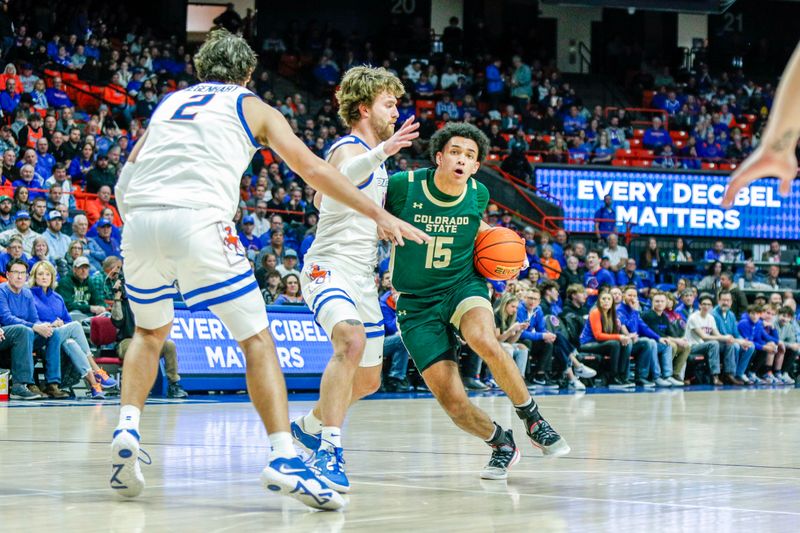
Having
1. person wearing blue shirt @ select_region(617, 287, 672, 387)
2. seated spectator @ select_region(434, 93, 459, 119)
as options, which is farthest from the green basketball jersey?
seated spectator @ select_region(434, 93, 459, 119)

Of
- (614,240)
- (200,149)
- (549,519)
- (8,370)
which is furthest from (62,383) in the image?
(614,240)

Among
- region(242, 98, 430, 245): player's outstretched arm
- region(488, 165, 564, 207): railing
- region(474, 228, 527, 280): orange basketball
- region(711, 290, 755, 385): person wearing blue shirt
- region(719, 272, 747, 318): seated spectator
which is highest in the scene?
region(488, 165, 564, 207): railing

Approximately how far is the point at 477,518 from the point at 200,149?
1849 mm

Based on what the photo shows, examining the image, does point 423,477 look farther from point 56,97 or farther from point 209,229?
point 56,97

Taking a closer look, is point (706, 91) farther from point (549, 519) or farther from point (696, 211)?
point (549, 519)

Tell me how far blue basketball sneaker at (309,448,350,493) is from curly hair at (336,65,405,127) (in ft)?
6.18

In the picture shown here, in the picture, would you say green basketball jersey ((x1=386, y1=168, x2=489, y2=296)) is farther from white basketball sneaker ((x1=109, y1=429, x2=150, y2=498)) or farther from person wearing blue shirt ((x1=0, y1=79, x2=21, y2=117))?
person wearing blue shirt ((x1=0, y1=79, x2=21, y2=117))

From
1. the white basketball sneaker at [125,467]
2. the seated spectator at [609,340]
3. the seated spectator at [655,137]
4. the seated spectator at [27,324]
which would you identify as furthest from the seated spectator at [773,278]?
the white basketball sneaker at [125,467]

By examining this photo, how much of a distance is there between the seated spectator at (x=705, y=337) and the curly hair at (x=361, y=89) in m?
12.4

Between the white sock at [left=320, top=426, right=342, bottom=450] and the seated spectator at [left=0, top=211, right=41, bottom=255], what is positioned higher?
the seated spectator at [left=0, top=211, right=41, bottom=255]

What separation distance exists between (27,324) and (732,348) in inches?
423

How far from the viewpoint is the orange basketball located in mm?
6125

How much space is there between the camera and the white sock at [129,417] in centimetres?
479

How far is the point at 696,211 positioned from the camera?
25.5 meters
